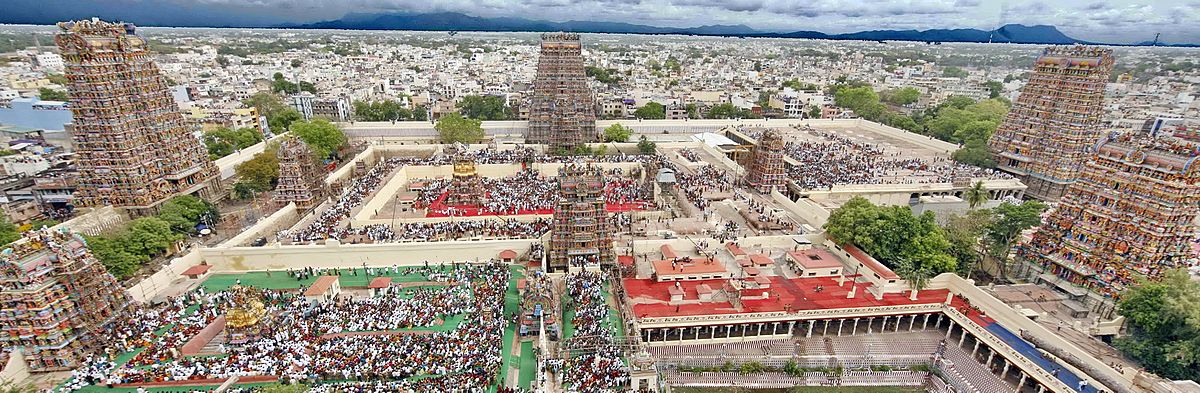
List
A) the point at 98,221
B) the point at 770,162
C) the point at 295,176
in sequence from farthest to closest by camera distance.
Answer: the point at 770,162 < the point at 295,176 < the point at 98,221

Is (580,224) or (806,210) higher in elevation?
(580,224)

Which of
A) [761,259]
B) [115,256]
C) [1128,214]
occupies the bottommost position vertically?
[761,259]

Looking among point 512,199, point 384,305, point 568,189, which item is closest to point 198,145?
point 512,199

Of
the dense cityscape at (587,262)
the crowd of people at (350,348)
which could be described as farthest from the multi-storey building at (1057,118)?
the crowd of people at (350,348)

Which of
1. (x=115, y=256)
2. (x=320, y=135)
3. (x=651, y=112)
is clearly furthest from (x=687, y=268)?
(x=651, y=112)

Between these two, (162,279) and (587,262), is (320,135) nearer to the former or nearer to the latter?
(162,279)
